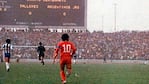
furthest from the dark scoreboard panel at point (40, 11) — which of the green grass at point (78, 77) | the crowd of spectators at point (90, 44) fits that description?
the green grass at point (78, 77)

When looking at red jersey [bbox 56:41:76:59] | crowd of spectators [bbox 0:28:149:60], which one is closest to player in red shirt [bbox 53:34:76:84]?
red jersey [bbox 56:41:76:59]

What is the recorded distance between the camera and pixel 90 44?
76500 mm

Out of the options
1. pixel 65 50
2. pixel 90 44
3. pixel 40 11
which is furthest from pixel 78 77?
pixel 90 44

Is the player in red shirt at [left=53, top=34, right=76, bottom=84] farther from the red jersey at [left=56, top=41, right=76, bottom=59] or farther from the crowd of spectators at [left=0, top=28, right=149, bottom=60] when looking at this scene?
the crowd of spectators at [left=0, top=28, right=149, bottom=60]

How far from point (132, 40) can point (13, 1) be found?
1242 inches

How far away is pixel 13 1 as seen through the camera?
175ft

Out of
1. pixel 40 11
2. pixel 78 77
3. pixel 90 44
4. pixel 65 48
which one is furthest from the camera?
pixel 90 44

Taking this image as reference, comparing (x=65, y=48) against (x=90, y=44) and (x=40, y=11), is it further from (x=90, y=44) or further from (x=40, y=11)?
(x=90, y=44)

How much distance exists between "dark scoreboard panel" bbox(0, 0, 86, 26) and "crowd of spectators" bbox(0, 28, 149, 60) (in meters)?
15.3

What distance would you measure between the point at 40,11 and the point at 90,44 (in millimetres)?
24046

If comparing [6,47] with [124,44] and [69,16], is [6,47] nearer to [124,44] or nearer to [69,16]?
[69,16]

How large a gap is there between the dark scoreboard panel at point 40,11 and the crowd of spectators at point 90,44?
50.1ft

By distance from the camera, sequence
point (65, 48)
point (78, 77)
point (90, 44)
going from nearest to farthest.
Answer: point (65, 48)
point (78, 77)
point (90, 44)

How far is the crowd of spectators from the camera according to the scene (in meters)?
70.9
